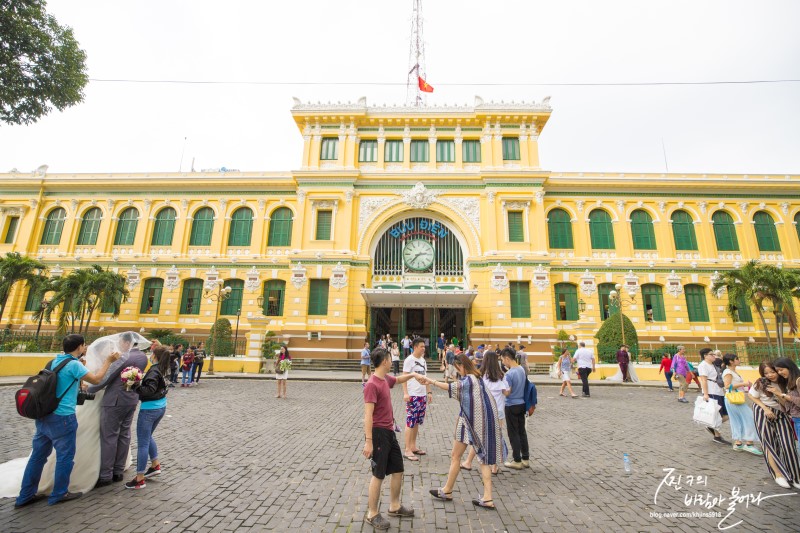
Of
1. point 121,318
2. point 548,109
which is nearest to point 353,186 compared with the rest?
point 548,109

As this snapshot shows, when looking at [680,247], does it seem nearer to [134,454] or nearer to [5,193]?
[134,454]

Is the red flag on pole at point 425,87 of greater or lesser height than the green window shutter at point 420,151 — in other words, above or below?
above

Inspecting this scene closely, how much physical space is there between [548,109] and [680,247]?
1321cm

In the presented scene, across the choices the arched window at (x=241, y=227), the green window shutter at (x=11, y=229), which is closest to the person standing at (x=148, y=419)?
the arched window at (x=241, y=227)

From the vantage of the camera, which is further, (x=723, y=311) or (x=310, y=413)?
(x=723, y=311)

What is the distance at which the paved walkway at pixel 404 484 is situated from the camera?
13.9 feet

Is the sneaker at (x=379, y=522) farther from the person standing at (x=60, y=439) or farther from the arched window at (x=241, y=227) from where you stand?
the arched window at (x=241, y=227)

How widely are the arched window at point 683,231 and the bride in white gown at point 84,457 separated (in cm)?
3156

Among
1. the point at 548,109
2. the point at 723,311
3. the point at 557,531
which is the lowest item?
the point at 557,531

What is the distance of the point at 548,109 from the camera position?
26.6 metres

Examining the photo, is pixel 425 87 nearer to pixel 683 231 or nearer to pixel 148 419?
pixel 683 231

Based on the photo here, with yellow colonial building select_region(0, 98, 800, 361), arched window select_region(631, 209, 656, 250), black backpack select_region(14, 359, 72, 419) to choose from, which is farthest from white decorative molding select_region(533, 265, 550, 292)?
black backpack select_region(14, 359, 72, 419)

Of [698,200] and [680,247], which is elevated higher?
[698,200]

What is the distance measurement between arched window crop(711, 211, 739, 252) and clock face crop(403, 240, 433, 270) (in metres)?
20.0
